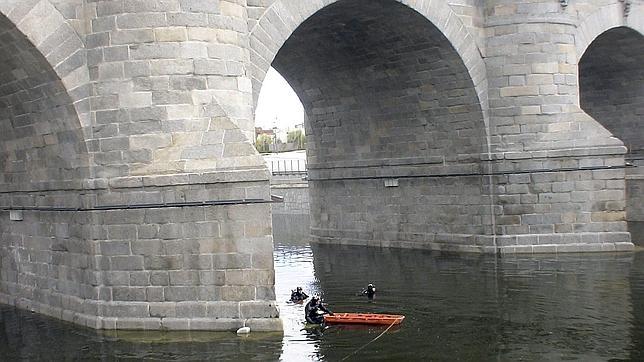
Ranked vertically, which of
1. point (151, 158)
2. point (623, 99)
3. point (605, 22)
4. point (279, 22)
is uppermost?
point (605, 22)

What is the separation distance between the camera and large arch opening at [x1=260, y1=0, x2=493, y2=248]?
19.3 m

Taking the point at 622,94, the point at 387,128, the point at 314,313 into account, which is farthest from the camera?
the point at 622,94

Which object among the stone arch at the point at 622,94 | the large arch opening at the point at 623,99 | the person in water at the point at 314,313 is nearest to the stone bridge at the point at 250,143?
the stone arch at the point at 622,94

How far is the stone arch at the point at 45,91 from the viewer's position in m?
11.9

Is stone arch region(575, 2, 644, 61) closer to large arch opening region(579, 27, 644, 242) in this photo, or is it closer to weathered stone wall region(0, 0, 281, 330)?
large arch opening region(579, 27, 644, 242)

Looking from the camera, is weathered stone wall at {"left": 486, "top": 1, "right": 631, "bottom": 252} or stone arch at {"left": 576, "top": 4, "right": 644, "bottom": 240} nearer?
weathered stone wall at {"left": 486, "top": 1, "right": 631, "bottom": 252}

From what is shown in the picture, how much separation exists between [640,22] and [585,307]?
12416 mm

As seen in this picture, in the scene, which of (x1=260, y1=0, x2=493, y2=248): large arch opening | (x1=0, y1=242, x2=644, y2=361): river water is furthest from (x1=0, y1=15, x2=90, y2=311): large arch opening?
(x1=260, y1=0, x2=493, y2=248): large arch opening

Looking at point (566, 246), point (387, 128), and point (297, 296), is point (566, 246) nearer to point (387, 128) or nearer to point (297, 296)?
point (387, 128)

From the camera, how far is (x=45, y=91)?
12.7 metres

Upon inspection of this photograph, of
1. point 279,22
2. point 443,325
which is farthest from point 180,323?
point 279,22

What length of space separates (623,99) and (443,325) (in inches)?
701

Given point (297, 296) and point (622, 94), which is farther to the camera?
point (622, 94)

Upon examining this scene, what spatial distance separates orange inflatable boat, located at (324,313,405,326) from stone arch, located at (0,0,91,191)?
444 cm
